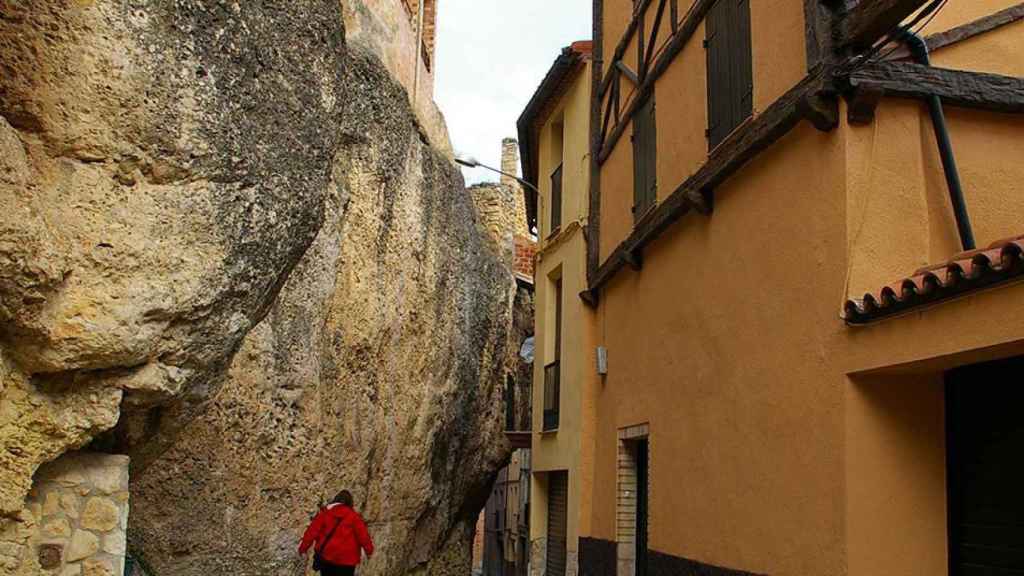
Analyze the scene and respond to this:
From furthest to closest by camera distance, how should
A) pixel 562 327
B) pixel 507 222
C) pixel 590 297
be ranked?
pixel 507 222 → pixel 562 327 → pixel 590 297

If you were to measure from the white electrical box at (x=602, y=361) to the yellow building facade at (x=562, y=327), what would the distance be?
64 cm

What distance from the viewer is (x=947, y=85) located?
579 cm

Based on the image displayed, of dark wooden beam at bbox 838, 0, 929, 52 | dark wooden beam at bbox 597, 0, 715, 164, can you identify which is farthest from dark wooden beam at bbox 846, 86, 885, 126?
dark wooden beam at bbox 597, 0, 715, 164

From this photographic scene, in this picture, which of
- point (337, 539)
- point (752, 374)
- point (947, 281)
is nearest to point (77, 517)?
point (337, 539)

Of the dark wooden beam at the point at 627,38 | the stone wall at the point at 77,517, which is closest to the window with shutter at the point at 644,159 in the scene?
the dark wooden beam at the point at 627,38

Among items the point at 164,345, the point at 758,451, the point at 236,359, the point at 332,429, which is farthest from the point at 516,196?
the point at 164,345

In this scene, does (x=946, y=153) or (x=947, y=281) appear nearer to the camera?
(x=947, y=281)

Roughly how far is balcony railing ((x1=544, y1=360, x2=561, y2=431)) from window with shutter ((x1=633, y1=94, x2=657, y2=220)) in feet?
13.2

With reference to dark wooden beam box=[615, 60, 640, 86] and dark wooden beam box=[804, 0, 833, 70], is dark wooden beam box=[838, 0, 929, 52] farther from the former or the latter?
dark wooden beam box=[615, 60, 640, 86]

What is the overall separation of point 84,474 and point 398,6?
9.60 m

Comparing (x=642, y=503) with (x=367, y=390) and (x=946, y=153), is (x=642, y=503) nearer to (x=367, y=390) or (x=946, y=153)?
(x=367, y=390)

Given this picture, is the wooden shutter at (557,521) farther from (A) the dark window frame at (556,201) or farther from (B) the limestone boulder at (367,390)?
(A) the dark window frame at (556,201)

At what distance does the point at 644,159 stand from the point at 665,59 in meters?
1.08

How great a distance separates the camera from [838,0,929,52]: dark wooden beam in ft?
17.8
